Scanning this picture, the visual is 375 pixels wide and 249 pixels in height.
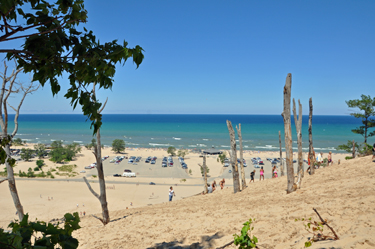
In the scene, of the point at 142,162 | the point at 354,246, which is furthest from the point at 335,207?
the point at 142,162

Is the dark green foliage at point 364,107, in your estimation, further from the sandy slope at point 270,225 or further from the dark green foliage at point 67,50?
the dark green foliage at point 67,50

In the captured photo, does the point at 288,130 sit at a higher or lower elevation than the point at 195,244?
higher

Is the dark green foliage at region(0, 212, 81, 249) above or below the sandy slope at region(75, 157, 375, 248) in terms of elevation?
above

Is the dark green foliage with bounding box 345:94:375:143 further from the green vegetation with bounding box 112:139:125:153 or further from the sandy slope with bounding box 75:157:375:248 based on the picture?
the green vegetation with bounding box 112:139:125:153

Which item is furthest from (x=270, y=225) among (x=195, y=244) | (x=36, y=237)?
(x=36, y=237)

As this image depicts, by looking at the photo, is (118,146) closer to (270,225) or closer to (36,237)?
(270,225)

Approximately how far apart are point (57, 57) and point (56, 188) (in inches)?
996

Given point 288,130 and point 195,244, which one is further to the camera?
point 288,130

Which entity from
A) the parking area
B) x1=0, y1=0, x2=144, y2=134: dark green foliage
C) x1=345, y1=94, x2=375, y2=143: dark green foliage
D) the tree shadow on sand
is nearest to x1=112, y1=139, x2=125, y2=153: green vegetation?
the parking area

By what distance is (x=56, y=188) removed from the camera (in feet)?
77.0

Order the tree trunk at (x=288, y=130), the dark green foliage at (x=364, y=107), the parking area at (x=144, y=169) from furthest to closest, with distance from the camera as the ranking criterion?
the parking area at (x=144, y=169)
the dark green foliage at (x=364, y=107)
the tree trunk at (x=288, y=130)

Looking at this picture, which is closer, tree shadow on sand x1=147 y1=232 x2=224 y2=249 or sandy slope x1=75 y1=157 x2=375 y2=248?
sandy slope x1=75 y1=157 x2=375 y2=248

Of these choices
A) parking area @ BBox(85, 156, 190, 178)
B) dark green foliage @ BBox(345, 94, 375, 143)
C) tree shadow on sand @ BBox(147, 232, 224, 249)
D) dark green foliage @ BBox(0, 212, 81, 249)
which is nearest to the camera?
dark green foliage @ BBox(0, 212, 81, 249)

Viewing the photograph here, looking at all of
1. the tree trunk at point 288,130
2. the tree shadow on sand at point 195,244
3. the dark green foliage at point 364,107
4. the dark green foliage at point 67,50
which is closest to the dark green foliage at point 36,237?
the dark green foliage at point 67,50
